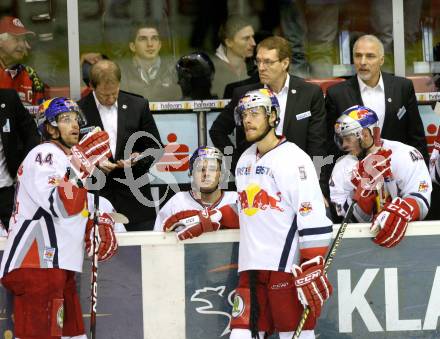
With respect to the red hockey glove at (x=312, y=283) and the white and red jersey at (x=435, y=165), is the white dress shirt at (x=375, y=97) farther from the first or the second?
the red hockey glove at (x=312, y=283)

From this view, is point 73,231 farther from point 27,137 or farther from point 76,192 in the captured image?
point 27,137

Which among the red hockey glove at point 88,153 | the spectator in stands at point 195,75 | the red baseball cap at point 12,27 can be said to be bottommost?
the red hockey glove at point 88,153

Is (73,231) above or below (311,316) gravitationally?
above

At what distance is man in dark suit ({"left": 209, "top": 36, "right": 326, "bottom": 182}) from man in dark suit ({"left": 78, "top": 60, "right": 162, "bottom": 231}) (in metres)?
0.54

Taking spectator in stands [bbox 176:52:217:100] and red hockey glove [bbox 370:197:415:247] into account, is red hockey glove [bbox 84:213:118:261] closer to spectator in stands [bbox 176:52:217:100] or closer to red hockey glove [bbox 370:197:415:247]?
red hockey glove [bbox 370:197:415:247]

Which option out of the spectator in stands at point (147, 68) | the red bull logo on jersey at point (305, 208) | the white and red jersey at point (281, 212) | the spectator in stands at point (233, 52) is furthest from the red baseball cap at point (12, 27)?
the red bull logo on jersey at point (305, 208)

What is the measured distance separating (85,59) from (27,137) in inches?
29.8

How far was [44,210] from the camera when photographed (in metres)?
5.29

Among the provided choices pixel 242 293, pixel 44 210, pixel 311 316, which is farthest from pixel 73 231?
pixel 311 316

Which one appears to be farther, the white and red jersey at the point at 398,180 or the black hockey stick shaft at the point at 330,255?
the white and red jersey at the point at 398,180

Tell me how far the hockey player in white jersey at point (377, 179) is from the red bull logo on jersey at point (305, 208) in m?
0.50

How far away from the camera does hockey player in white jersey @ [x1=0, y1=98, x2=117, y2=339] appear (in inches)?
206

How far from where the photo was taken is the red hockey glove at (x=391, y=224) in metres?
5.39

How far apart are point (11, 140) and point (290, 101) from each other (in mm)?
1537
